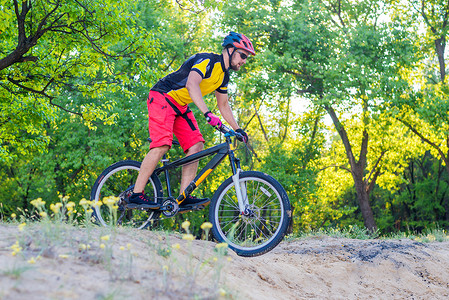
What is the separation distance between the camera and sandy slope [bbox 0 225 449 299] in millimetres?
2338

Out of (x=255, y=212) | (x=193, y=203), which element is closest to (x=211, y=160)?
(x=193, y=203)

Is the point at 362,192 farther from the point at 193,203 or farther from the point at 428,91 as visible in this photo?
the point at 193,203

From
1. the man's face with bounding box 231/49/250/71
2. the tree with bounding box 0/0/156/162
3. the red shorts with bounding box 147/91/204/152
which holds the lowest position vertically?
the red shorts with bounding box 147/91/204/152

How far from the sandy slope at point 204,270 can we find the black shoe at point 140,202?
418 millimetres

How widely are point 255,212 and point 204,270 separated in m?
1.16

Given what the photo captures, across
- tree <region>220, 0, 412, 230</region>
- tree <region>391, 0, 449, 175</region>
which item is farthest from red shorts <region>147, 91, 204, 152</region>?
tree <region>391, 0, 449, 175</region>

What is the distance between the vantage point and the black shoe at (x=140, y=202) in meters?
4.66

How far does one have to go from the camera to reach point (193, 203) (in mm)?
4664

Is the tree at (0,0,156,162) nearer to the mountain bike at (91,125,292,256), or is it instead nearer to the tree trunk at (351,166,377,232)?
the mountain bike at (91,125,292,256)

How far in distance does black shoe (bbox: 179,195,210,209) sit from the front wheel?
0.24 m

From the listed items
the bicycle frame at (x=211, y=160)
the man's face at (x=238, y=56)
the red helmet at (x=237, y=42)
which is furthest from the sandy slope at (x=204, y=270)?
the red helmet at (x=237, y=42)

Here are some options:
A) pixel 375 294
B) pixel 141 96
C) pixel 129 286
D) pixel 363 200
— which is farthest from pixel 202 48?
pixel 129 286

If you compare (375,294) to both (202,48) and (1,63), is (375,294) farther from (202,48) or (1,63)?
(202,48)

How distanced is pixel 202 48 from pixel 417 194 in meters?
20.8
